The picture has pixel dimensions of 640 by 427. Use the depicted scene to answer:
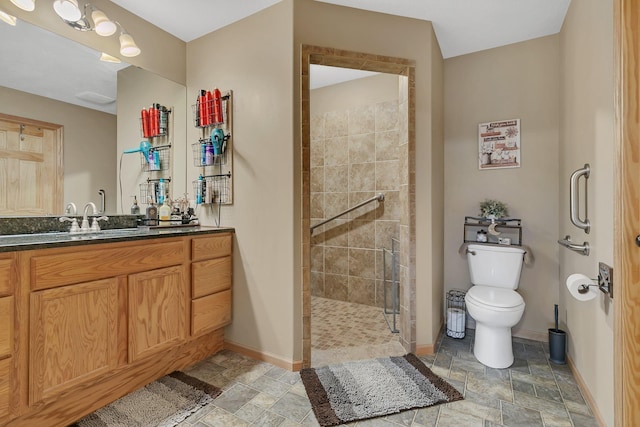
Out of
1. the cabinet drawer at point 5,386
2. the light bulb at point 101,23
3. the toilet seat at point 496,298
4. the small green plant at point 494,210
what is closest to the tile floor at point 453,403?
the toilet seat at point 496,298

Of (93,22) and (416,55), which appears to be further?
(416,55)

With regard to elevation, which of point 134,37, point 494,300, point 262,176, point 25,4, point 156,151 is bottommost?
point 494,300

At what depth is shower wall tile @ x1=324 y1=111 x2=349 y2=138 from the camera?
3.37m

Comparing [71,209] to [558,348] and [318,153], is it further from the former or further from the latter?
[558,348]

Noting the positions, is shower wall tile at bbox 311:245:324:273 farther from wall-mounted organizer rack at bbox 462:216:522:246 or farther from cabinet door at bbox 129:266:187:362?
cabinet door at bbox 129:266:187:362

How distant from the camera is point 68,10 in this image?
1742 mm

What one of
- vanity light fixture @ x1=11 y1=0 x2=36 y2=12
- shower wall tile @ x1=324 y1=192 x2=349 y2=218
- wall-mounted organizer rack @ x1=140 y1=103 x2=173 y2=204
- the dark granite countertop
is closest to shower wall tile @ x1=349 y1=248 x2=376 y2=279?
shower wall tile @ x1=324 y1=192 x2=349 y2=218

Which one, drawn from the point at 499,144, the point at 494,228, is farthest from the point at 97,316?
the point at 499,144

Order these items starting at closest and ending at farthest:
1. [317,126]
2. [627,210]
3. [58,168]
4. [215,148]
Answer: [627,210] → [58,168] → [215,148] → [317,126]

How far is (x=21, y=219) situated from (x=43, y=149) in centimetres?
43

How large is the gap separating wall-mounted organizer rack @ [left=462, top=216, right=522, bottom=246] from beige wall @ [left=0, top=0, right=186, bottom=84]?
271cm

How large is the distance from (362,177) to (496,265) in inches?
61.1

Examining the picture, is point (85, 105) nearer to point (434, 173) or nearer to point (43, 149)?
point (43, 149)

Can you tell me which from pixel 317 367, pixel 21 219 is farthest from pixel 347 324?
pixel 21 219
